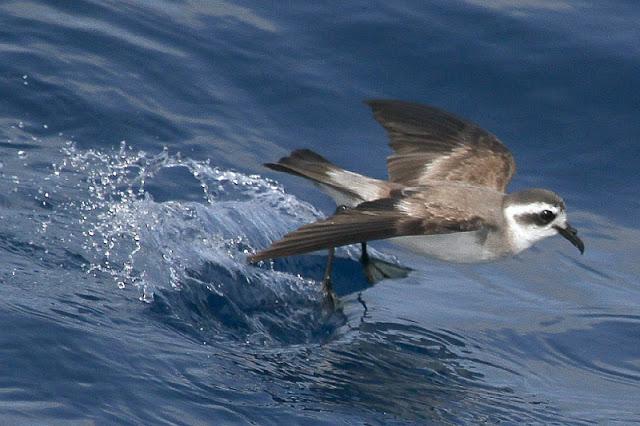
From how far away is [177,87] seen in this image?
34.7 feet

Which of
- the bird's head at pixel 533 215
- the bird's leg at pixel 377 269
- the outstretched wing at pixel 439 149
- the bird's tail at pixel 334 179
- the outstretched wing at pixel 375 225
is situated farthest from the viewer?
the bird's leg at pixel 377 269

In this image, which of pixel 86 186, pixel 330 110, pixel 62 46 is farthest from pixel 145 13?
pixel 86 186

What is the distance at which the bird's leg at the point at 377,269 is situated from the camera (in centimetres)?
873

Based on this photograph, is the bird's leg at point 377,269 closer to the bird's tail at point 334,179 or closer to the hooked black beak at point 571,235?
the bird's tail at point 334,179

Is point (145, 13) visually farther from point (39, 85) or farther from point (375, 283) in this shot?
point (375, 283)

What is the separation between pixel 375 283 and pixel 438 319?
0.56 m

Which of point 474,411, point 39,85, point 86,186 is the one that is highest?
point 39,85

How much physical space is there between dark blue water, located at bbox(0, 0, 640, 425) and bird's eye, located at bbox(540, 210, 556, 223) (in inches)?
34.9

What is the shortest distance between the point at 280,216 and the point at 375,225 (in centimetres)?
229

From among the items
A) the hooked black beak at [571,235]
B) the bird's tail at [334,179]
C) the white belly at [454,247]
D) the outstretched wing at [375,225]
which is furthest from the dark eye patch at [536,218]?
the bird's tail at [334,179]

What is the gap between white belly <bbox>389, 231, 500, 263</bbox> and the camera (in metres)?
7.73

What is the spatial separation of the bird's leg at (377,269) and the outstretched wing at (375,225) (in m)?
1.40

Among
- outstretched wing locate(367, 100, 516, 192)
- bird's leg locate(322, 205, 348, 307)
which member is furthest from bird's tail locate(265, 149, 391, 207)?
outstretched wing locate(367, 100, 516, 192)

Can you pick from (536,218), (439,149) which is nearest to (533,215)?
(536,218)
